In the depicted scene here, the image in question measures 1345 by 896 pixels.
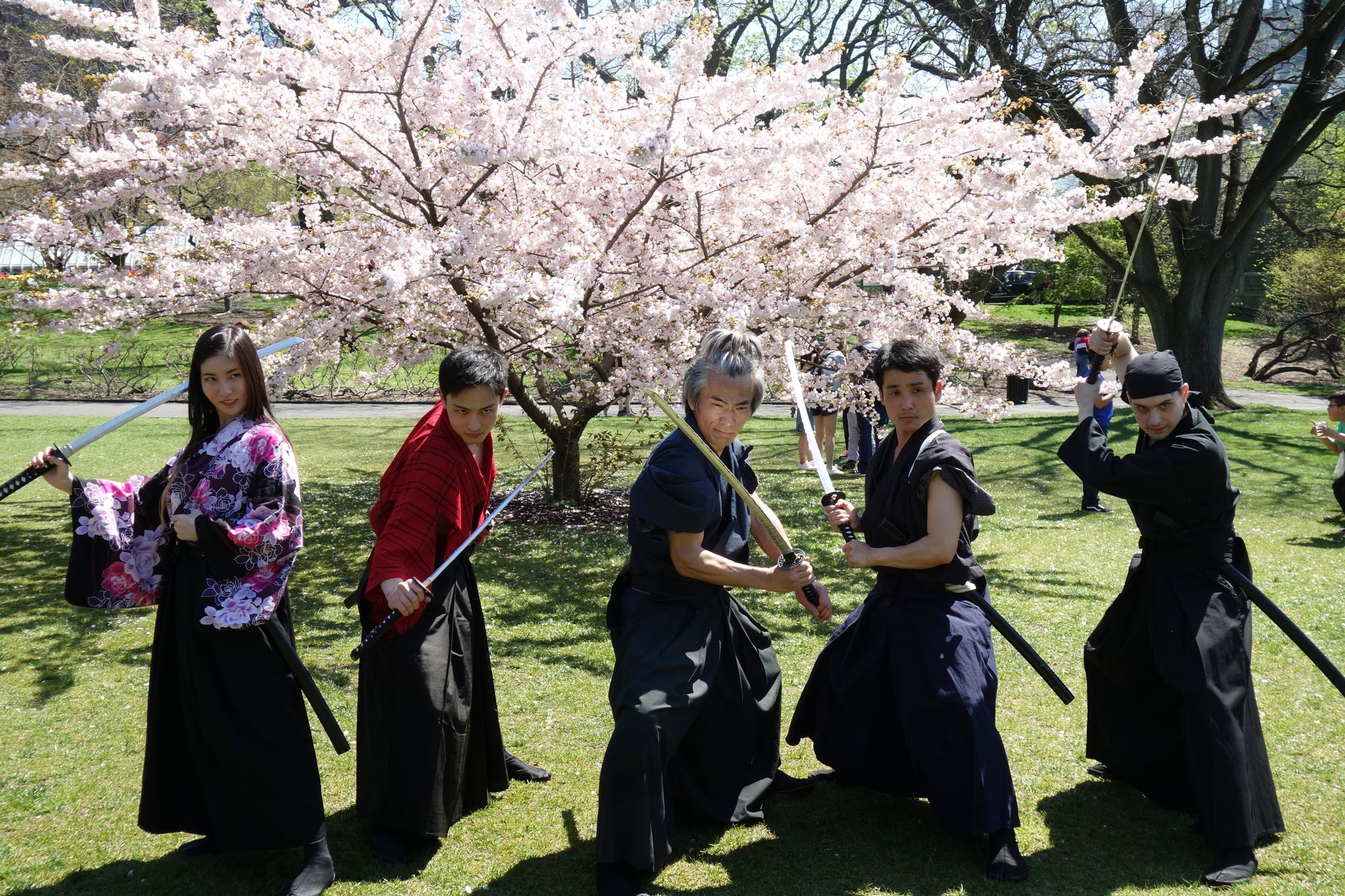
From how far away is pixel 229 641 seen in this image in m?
3.34

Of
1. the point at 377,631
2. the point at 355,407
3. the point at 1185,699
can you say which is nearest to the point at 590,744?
the point at 377,631

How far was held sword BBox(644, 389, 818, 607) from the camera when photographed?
3250mm

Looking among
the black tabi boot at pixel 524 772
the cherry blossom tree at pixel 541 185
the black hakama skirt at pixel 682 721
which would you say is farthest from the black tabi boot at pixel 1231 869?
the cherry blossom tree at pixel 541 185

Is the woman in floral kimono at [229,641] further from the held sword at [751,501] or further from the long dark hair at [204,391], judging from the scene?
the held sword at [751,501]

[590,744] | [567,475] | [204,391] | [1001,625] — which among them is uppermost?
[204,391]

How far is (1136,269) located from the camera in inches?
669

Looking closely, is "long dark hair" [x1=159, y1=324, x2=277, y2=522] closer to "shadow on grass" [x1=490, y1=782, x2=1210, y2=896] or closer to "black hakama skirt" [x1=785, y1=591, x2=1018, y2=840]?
"shadow on grass" [x1=490, y1=782, x2=1210, y2=896]

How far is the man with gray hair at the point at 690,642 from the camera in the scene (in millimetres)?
3285

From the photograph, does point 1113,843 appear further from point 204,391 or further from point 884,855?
point 204,391

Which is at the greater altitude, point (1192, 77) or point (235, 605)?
point (1192, 77)

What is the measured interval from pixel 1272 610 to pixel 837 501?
62.1 inches

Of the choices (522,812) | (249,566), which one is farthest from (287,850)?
(249,566)

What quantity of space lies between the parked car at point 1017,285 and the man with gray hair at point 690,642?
33.2 m

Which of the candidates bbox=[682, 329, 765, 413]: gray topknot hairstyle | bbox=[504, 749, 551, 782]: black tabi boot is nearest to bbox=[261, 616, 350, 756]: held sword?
bbox=[504, 749, 551, 782]: black tabi boot
